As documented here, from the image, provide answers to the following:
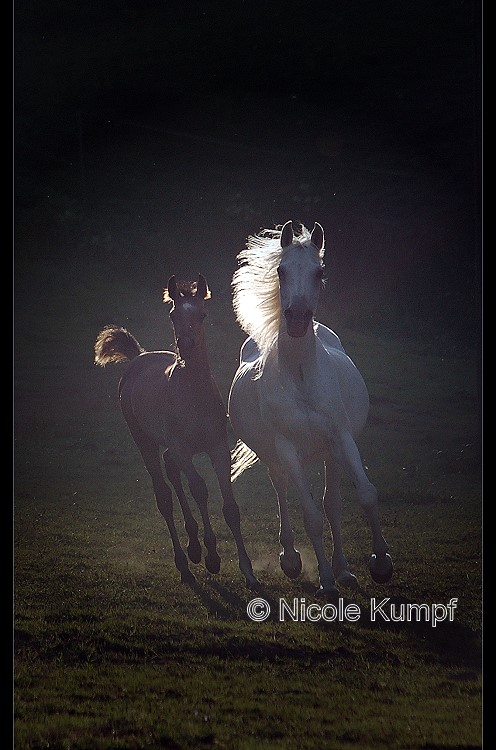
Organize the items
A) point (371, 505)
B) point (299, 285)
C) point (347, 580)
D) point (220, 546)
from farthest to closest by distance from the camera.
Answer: point (220, 546) < point (347, 580) < point (371, 505) < point (299, 285)

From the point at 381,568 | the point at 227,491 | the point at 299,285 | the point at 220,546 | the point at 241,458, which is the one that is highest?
the point at 299,285

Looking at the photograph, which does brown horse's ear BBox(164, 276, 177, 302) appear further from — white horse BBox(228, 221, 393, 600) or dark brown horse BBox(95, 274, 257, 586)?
white horse BBox(228, 221, 393, 600)

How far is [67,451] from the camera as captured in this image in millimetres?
5586

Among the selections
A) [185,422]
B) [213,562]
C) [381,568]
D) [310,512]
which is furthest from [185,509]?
[381,568]

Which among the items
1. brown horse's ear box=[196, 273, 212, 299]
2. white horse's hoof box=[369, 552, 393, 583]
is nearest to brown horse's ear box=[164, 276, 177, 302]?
brown horse's ear box=[196, 273, 212, 299]

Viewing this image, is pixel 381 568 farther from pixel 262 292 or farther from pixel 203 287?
pixel 203 287

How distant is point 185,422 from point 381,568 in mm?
1290

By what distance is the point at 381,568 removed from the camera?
15.9 ft

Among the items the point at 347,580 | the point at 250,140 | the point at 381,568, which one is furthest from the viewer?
the point at 250,140

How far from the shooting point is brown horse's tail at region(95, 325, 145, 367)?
18.8 ft

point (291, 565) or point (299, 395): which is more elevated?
point (299, 395)

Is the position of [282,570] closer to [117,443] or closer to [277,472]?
[277,472]
